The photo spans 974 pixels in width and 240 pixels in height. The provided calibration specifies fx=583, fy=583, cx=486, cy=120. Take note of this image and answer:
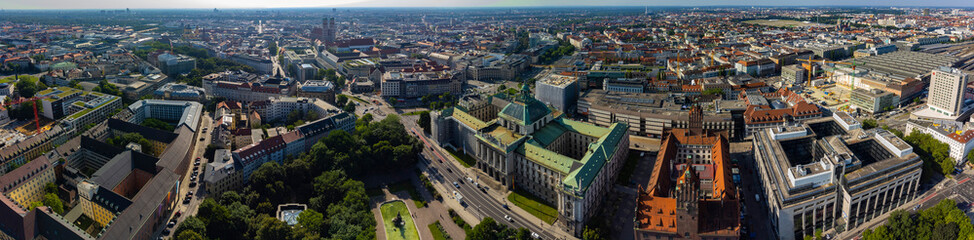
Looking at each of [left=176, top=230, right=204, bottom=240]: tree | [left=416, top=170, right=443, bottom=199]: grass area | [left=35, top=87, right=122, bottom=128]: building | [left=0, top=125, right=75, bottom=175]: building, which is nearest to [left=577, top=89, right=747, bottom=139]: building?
[left=416, top=170, right=443, bottom=199]: grass area

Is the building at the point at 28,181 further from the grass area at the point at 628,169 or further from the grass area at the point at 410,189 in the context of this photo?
the grass area at the point at 628,169

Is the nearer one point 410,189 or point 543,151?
point 543,151

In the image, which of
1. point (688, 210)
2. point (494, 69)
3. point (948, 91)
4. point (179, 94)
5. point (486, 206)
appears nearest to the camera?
point (688, 210)

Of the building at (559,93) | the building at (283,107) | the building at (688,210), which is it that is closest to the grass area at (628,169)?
the building at (688,210)

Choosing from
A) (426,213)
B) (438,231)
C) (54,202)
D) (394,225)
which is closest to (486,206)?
(426,213)

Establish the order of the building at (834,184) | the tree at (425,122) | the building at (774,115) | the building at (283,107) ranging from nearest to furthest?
the building at (834,184)
the building at (774,115)
the tree at (425,122)
the building at (283,107)

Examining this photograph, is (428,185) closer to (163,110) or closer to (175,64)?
(163,110)
